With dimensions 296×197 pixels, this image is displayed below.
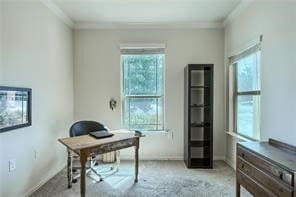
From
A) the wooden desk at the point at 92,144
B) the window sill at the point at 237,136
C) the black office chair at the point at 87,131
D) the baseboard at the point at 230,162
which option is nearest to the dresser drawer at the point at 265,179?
the window sill at the point at 237,136

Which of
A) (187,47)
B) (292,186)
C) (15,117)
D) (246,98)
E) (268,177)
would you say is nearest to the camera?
(292,186)

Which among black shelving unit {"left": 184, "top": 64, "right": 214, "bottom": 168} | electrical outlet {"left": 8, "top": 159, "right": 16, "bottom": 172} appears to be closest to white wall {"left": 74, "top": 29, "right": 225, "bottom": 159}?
black shelving unit {"left": 184, "top": 64, "right": 214, "bottom": 168}

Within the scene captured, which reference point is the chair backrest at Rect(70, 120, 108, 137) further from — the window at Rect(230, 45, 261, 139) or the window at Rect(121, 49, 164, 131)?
the window at Rect(230, 45, 261, 139)

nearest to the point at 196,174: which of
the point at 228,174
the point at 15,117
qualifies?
the point at 228,174

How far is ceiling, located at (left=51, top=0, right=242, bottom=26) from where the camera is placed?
3.73 meters

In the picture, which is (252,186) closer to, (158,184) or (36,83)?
(158,184)

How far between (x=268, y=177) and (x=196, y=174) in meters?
1.96

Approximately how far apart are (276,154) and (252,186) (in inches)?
15.9

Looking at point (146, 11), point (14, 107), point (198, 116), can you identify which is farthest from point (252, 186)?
point (146, 11)

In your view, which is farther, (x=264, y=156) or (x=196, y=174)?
(x=196, y=174)

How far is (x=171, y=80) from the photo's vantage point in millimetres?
4844

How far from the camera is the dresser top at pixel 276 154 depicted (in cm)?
195

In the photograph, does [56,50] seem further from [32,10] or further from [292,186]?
[292,186]

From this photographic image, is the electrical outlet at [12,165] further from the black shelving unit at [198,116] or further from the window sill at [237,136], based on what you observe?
the window sill at [237,136]
